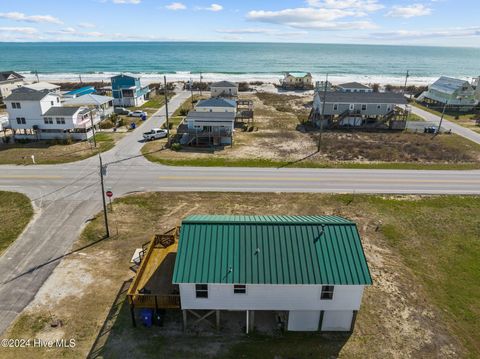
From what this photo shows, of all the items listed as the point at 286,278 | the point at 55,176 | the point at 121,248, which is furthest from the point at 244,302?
the point at 55,176

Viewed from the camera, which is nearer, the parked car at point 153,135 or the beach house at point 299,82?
the parked car at point 153,135

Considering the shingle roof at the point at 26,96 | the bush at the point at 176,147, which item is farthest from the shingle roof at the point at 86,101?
the bush at the point at 176,147

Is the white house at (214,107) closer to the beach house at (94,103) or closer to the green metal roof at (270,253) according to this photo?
the beach house at (94,103)

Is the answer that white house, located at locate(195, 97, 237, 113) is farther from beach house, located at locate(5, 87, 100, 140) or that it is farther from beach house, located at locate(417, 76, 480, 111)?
beach house, located at locate(417, 76, 480, 111)

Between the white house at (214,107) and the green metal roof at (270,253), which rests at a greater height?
Answer: the white house at (214,107)

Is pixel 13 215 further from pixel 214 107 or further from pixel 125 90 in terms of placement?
pixel 125 90

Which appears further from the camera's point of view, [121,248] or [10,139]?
[10,139]

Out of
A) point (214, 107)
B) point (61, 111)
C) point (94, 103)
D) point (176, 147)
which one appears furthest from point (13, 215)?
point (214, 107)

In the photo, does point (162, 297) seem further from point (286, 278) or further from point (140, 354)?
point (286, 278)
